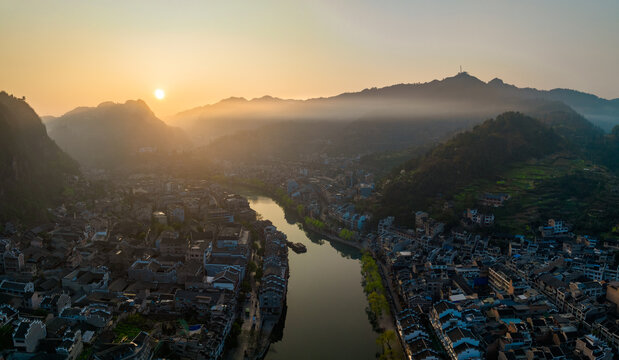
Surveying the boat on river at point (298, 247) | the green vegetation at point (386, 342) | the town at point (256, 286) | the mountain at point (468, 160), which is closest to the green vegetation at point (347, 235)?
the town at point (256, 286)

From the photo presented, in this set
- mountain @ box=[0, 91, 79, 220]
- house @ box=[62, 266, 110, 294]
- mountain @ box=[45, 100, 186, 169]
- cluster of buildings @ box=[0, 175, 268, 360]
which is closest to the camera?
cluster of buildings @ box=[0, 175, 268, 360]

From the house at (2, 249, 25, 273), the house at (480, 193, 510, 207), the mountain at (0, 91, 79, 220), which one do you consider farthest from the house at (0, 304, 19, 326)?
the house at (480, 193, 510, 207)

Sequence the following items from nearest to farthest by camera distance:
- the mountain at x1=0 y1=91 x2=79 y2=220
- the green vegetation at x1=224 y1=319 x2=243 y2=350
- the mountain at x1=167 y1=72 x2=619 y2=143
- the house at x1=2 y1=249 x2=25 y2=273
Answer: the green vegetation at x1=224 y1=319 x2=243 y2=350
the house at x1=2 y1=249 x2=25 y2=273
the mountain at x1=0 y1=91 x2=79 y2=220
the mountain at x1=167 y1=72 x2=619 y2=143

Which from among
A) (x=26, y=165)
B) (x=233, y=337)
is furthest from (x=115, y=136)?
(x=233, y=337)

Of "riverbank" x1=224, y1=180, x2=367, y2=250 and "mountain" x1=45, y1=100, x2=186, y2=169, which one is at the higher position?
"mountain" x1=45, y1=100, x2=186, y2=169

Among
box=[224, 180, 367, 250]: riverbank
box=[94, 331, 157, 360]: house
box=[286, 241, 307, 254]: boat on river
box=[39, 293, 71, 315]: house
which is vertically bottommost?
box=[224, 180, 367, 250]: riverbank

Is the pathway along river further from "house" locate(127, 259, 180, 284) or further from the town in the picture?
"house" locate(127, 259, 180, 284)

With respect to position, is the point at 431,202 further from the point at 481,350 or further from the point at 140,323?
the point at 140,323
